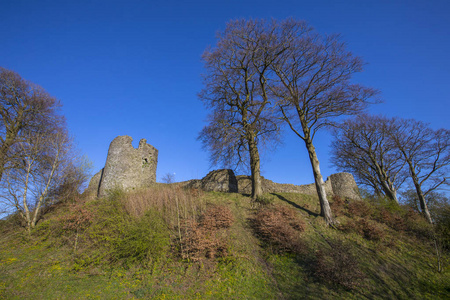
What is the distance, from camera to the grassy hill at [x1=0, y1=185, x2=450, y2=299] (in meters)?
7.48

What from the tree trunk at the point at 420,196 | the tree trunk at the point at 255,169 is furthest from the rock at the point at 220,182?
the tree trunk at the point at 420,196

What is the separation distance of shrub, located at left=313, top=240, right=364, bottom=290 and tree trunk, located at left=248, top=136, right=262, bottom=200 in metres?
6.27

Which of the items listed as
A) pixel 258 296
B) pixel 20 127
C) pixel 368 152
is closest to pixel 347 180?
pixel 368 152

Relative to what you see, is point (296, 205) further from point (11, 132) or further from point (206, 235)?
point (11, 132)

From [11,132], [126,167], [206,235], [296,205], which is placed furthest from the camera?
[11,132]

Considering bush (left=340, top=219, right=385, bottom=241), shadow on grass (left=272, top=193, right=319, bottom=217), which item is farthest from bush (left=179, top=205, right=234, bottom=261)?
bush (left=340, top=219, right=385, bottom=241)

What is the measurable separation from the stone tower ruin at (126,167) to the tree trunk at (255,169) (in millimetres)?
7698

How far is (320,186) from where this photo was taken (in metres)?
13.4

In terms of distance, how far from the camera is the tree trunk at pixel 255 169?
581 inches

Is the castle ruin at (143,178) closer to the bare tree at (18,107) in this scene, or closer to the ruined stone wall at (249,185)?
the ruined stone wall at (249,185)

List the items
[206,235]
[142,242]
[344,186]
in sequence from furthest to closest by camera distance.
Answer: [344,186]
[206,235]
[142,242]

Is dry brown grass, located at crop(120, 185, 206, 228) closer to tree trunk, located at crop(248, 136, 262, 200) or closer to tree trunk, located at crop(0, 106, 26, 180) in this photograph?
tree trunk, located at crop(248, 136, 262, 200)

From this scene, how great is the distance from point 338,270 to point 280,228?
114 inches

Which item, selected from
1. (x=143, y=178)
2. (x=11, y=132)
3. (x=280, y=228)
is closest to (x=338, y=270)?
(x=280, y=228)
